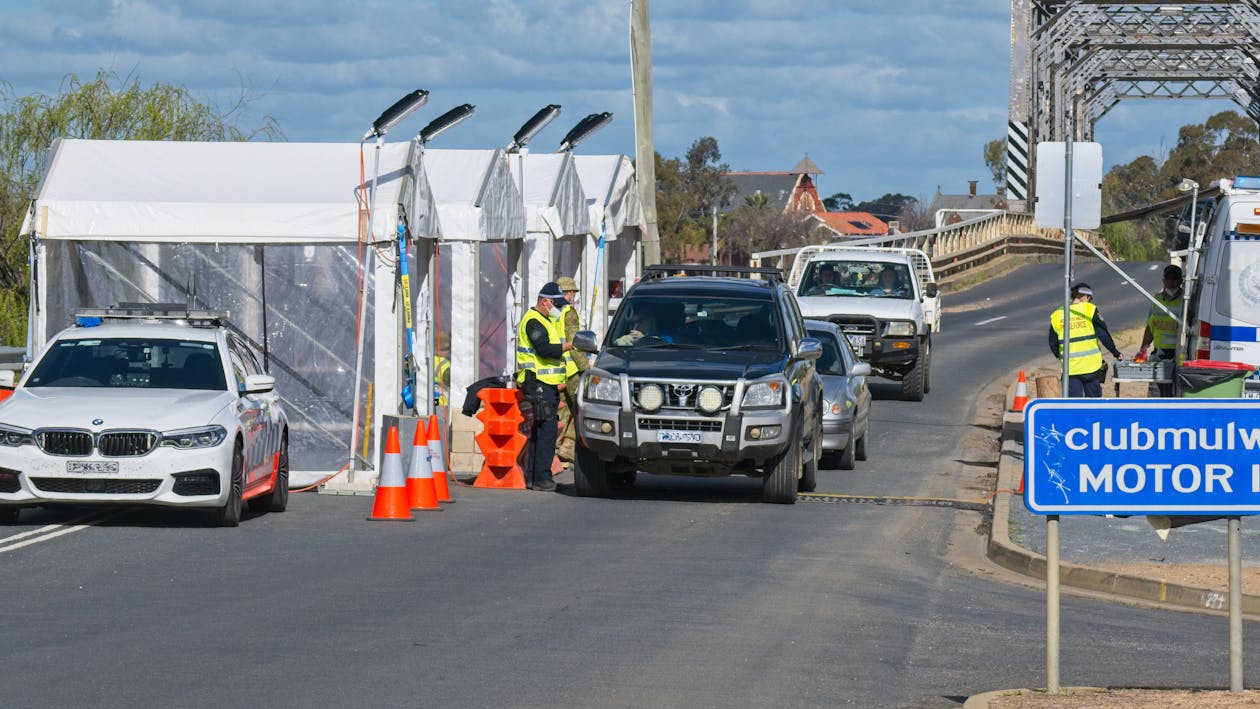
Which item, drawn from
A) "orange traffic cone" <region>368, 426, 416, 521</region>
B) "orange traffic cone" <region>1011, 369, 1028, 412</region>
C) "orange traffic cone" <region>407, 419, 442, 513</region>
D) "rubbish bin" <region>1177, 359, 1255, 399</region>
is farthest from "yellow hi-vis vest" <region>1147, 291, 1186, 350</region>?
"orange traffic cone" <region>368, 426, 416, 521</region>

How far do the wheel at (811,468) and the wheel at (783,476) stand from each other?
0.72 meters

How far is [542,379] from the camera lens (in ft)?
61.7

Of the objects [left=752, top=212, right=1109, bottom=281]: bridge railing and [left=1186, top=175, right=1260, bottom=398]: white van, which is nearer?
[left=1186, top=175, right=1260, bottom=398]: white van

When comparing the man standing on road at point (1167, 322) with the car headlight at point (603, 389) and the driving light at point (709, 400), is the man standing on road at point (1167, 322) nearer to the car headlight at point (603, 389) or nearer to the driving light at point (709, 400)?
the driving light at point (709, 400)

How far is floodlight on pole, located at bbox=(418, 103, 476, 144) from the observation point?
752 inches

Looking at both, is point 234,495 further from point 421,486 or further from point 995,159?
point 995,159

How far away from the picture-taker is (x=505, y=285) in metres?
23.6

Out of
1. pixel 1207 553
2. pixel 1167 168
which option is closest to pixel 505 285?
pixel 1207 553

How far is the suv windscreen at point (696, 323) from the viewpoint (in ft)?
59.6

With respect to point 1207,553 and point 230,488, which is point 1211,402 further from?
point 230,488

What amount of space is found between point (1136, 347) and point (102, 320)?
26.7 meters

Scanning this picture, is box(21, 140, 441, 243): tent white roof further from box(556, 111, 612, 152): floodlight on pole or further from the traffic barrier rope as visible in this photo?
box(556, 111, 612, 152): floodlight on pole

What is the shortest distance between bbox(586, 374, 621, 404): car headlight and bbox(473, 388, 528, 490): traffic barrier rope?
1.82 metres

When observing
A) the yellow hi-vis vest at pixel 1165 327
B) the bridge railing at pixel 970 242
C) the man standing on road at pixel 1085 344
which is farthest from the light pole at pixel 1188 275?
the bridge railing at pixel 970 242
